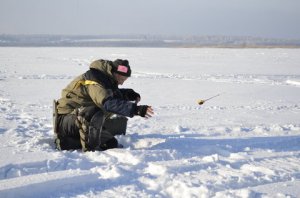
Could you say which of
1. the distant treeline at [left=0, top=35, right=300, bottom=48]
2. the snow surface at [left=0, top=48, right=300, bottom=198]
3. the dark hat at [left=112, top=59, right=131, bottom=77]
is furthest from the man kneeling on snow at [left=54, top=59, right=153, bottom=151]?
the distant treeline at [left=0, top=35, right=300, bottom=48]

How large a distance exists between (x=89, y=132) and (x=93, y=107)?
0.26 meters

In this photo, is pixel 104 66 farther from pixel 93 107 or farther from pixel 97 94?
pixel 93 107

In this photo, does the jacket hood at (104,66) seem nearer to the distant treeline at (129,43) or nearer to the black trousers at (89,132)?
the black trousers at (89,132)

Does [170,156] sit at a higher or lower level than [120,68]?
lower

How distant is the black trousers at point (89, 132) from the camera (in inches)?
162

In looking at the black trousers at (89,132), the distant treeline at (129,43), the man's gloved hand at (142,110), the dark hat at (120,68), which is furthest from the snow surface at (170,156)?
the distant treeline at (129,43)

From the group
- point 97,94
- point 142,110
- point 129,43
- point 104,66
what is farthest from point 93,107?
point 129,43

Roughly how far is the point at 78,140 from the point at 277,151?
2196 mm

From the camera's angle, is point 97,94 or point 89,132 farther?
point 89,132

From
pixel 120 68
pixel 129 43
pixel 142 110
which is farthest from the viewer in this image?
pixel 129 43

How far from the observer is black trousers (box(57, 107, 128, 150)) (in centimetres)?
412

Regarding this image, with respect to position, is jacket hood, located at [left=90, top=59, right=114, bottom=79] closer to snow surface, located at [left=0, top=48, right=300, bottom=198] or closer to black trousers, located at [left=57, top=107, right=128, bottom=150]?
black trousers, located at [left=57, top=107, right=128, bottom=150]

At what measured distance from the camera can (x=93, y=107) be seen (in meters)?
4.14

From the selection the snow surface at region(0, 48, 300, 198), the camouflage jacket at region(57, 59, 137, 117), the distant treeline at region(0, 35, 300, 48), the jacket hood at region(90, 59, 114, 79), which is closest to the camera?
the snow surface at region(0, 48, 300, 198)
